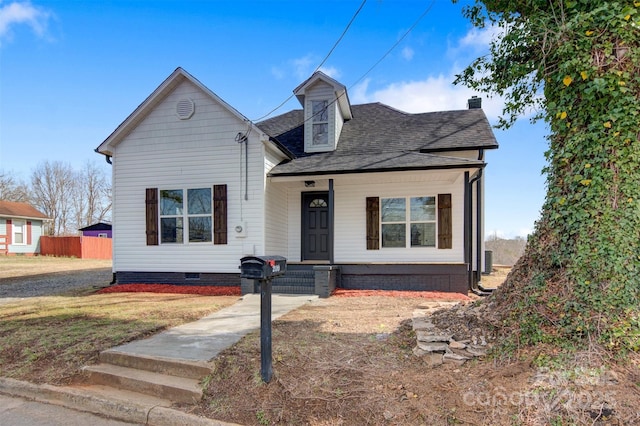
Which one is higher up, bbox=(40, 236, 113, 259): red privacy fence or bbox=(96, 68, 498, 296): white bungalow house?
bbox=(96, 68, 498, 296): white bungalow house

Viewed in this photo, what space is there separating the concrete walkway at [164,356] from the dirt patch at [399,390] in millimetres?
241

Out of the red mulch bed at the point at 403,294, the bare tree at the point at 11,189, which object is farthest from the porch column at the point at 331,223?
the bare tree at the point at 11,189

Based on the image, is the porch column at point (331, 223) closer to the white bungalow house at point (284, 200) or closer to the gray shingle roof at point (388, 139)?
the white bungalow house at point (284, 200)

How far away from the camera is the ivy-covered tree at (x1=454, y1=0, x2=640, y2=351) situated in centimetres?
313

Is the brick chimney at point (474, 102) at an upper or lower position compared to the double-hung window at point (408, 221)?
upper

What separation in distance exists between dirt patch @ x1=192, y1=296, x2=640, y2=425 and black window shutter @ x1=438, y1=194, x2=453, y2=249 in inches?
227

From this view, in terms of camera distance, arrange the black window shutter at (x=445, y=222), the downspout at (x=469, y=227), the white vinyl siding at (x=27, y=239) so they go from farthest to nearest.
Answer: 1. the white vinyl siding at (x=27, y=239)
2. the black window shutter at (x=445, y=222)
3. the downspout at (x=469, y=227)

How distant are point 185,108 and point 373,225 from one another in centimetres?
646

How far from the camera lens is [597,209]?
3248 millimetres

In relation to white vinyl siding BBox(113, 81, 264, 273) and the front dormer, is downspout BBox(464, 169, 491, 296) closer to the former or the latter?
the front dormer

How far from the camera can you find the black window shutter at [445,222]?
985 centimetres

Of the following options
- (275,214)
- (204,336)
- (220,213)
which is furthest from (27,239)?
(204,336)

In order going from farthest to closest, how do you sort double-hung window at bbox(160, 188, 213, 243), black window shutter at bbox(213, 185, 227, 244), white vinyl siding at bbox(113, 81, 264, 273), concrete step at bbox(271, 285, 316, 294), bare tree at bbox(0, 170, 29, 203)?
bare tree at bbox(0, 170, 29, 203)
double-hung window at bbox(160, 188, 213, 243)
black window shutter at bbox(213, 185, 227, 244)
white vinyl siding at bbox(113, 81, 264, 273)
concrete step at bbox(271, 285, 316, 294)

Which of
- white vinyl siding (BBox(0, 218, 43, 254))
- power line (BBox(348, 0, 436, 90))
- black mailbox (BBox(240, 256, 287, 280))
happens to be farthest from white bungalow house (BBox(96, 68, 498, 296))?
white vinyl siding (BBox(0, 218, 43, 254))
